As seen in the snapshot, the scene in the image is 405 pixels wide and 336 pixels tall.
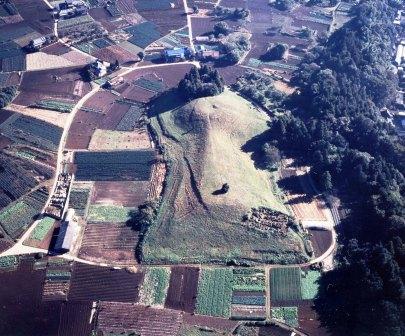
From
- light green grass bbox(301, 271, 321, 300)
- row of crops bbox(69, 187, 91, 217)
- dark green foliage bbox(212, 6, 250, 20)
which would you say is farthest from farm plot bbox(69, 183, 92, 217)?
dark green foliage bbox(212, 6, 250, 20)

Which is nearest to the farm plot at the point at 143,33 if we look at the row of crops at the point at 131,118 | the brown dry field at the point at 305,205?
the row of crops at the point at 131,118

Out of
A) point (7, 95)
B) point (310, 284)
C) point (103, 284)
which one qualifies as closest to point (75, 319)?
point (103, 284)

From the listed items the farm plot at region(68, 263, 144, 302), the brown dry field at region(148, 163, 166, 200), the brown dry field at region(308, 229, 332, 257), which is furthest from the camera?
the brown dry field at region(148, 163, 166, 200)

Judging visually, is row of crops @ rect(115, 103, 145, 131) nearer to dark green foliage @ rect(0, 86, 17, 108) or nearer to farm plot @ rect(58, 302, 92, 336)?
dark green foliage @ rect(0, 86, 17, 108)

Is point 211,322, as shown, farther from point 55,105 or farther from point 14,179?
point 55,105

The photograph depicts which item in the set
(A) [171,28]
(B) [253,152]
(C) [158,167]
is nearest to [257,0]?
(A) [171,28]
